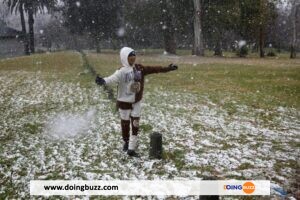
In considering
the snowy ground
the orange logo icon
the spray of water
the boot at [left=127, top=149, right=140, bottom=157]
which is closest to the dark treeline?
the snowy ground

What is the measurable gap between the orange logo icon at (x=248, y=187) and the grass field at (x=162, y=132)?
35cm

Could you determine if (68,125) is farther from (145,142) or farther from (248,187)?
(248,187)

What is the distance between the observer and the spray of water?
33.0 ft

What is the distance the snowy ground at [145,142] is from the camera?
723 cm

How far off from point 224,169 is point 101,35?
167 ft

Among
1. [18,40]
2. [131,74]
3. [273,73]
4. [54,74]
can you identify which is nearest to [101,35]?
[18,40]

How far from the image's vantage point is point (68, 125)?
1106cm

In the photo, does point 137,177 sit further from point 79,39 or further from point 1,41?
point 79,39

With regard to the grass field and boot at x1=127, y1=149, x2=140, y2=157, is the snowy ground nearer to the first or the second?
the grass field

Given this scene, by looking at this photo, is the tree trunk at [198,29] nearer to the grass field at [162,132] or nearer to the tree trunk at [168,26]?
the tree trunk at [168,26]

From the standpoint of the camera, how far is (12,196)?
6.29 metres

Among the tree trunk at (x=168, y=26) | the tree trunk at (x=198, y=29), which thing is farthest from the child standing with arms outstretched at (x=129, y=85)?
the tree trunk at (x=168, y=26)

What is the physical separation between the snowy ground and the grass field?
0.07 feet

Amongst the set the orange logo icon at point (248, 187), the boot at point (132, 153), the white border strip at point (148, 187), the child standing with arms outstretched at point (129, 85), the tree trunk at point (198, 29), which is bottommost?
the orange logo icon at point (248, 187)
